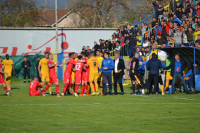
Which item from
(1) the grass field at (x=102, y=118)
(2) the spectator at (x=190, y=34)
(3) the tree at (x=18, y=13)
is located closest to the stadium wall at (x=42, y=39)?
(2) the spectator at (x=190, y=34)

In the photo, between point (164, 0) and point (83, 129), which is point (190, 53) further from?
point (164, 0)

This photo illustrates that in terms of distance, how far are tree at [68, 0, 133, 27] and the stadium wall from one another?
48.2ft

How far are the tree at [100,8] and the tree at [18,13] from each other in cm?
970

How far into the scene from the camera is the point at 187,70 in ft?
59.9

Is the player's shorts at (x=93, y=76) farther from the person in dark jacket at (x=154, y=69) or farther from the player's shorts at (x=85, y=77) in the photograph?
the person in dark jacket at (x=154, y=69)

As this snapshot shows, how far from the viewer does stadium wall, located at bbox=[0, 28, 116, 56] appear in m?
33.8

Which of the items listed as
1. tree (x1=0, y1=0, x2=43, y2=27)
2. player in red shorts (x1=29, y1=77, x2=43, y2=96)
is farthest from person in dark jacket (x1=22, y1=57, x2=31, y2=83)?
tree (x1=0, y1=0, x2=43, y2=27)

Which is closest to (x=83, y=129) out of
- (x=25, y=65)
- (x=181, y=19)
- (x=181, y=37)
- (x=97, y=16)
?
(x=181, y=37)

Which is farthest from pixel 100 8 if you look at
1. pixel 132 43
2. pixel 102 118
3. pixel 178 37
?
pixel 102 118

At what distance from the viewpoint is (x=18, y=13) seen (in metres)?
54.8

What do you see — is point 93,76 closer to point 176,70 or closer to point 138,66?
point 138,66

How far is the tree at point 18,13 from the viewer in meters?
53.2

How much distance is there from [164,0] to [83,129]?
147 feet

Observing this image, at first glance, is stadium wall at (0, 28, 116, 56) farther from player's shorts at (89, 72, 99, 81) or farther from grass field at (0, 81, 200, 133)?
grass field at (0, 81, 200, 133)
